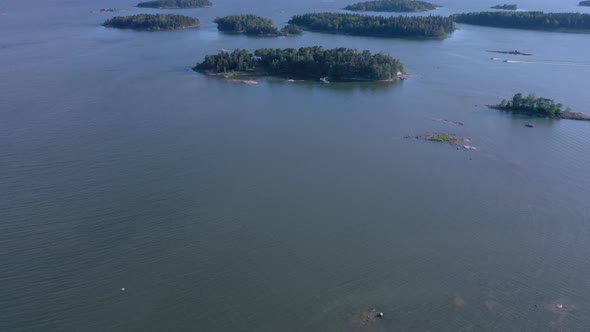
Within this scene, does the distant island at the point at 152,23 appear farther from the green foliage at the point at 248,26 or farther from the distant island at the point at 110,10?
the distant island at the point at 110,10

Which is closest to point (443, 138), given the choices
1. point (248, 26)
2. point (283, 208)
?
point (283, 208)

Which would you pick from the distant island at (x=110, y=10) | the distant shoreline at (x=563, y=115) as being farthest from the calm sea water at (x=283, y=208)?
the distant island at (x=110, y=10)

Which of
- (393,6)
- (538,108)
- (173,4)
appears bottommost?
(538,108)

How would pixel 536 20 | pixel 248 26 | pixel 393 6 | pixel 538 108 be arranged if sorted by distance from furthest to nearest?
pixel 393 6
pixel 536 20
pixel 248 26
pixel 538 108

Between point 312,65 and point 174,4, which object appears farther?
point 174,4

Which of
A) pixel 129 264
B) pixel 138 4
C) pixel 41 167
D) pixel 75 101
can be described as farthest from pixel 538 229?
pixel 138 4

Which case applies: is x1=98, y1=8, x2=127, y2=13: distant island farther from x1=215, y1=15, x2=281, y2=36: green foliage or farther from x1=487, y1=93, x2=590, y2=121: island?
x1=487, y1=93, x2=590, y2=121: island

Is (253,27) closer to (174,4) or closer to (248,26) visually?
(248,26)

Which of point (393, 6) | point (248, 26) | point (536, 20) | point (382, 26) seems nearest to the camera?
point (382, 26)
